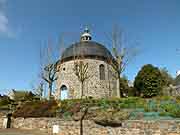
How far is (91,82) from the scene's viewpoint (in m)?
27.1

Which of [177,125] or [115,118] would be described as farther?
[115,118]

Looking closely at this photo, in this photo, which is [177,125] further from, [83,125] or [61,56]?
[61,56]

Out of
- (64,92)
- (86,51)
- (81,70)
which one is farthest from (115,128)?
(86,51)

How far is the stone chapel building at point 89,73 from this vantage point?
88.6 feet

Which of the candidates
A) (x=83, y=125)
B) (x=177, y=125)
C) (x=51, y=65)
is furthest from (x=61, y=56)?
(x=177, y=125)

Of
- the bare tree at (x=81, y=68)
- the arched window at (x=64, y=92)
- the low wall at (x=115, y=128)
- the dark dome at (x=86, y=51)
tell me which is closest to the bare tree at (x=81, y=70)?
the bare tree at (x=81, y=68)

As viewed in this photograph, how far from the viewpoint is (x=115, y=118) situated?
43.6 ft

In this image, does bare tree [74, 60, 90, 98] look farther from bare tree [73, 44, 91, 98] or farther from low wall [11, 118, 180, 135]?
low wall [11, 118, 180, 135]

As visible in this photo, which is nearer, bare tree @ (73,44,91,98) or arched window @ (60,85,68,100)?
bare tree @ (73,44,91,98)

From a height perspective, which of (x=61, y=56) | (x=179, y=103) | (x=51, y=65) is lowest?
(x=179, y=103)

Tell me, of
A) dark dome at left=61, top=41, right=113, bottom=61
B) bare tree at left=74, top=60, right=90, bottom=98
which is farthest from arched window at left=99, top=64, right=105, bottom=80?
bare tree at left=74, top=60, right=90, bottom=98

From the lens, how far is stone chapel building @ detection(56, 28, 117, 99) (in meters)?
27.0

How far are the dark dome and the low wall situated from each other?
13465 millimetres

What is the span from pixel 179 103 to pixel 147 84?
1192cm
